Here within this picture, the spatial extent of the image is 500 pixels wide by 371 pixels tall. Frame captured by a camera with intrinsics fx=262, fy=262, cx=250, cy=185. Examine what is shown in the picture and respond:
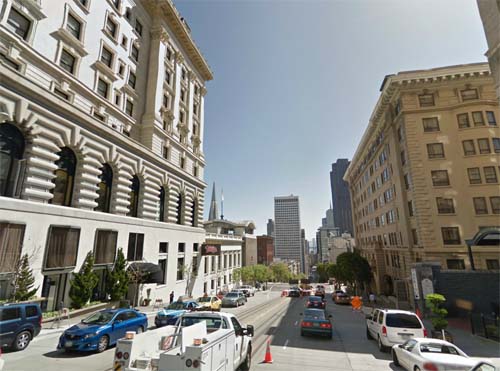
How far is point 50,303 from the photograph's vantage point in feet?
58.7

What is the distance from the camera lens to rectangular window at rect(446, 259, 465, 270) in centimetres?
2874

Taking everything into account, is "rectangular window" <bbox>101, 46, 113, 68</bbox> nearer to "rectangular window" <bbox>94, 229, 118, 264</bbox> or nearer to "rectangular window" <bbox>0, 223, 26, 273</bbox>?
"rectangular window" <bbox>94, 229, 118, 264</bbox>

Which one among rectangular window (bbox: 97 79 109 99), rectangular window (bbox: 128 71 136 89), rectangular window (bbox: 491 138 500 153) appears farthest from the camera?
rectangular window (bbox: 128 71 136 89)

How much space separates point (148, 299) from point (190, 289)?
11.3 meters

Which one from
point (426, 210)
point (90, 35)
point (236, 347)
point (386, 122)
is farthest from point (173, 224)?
point (386, 122)

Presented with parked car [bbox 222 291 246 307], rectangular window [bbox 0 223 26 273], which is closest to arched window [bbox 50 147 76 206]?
rectangular window [bbox 0 223 26 273]

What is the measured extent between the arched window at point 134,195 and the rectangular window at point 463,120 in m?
38.9

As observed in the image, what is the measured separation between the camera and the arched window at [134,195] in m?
28.2

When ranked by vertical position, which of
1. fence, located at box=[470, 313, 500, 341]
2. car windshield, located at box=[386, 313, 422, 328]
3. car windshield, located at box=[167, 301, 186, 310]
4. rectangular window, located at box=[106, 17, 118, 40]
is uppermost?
rectangular window, located at box=[106, 17, 118, 40]

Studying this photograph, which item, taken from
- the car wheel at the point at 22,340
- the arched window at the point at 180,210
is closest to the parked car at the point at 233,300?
the arched window at the point at 180,210

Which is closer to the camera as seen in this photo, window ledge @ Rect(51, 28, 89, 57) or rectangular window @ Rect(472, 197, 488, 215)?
window ledge @ Rect(51, 28, 89, 57)

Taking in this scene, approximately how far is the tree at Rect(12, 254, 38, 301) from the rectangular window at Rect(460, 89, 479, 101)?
46.1 metres

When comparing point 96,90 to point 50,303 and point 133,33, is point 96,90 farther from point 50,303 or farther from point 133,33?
point 50,303

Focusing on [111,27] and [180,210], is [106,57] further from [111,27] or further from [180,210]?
[180,210]
